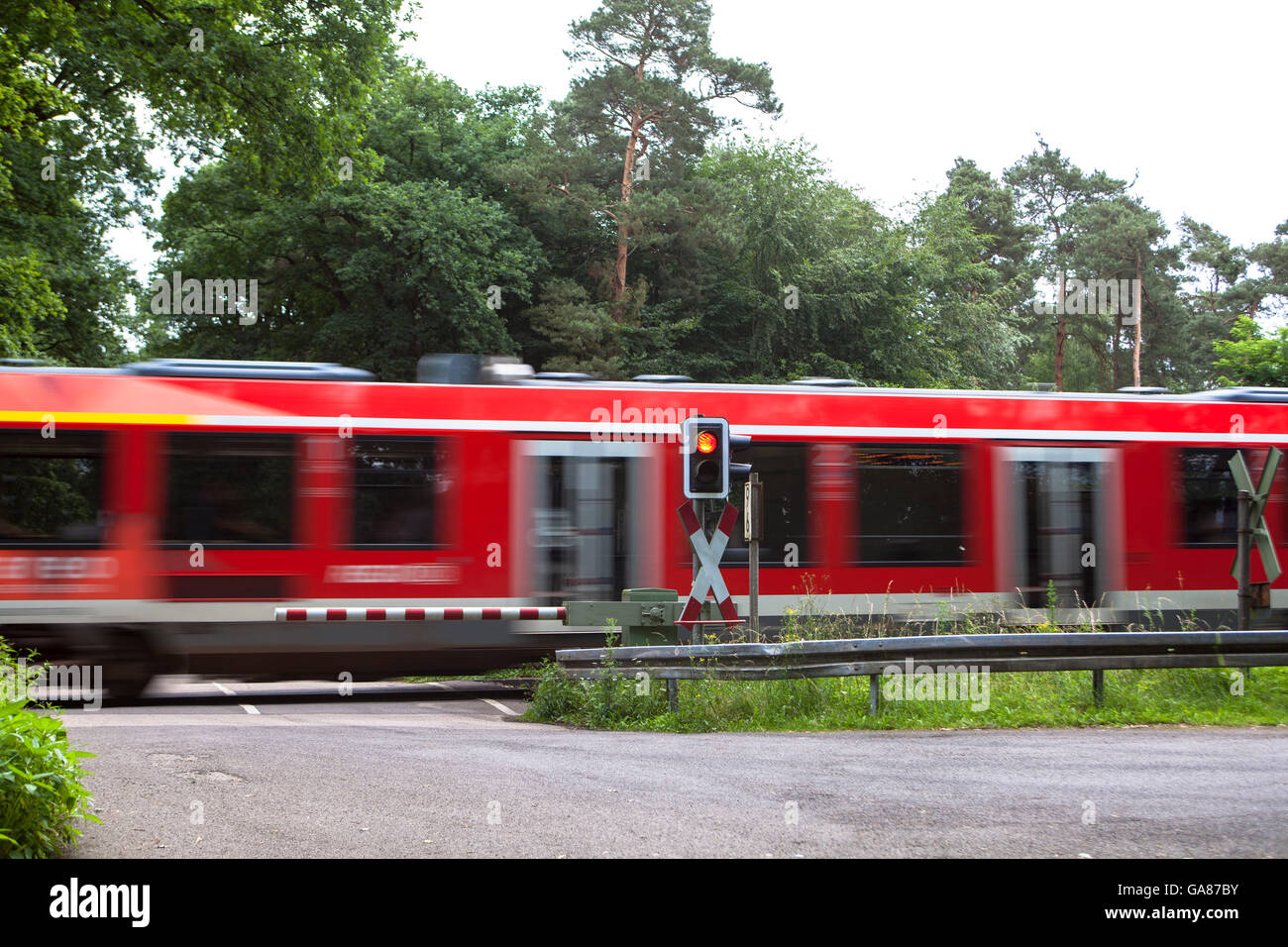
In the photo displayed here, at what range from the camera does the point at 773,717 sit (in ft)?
32.7

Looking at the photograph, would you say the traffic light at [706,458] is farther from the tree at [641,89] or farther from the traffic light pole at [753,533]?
the tree at [641,89]

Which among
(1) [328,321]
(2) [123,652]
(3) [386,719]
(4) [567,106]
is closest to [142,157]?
(1) [328,321]

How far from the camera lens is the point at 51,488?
12016 millimetres

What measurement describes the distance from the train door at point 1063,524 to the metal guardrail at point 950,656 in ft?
13.2

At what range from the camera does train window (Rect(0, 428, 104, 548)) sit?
11742 mm

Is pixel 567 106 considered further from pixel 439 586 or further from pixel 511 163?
pixel 439 586

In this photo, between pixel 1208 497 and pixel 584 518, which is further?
pixel 1208 497

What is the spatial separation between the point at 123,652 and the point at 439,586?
3006 millimetres

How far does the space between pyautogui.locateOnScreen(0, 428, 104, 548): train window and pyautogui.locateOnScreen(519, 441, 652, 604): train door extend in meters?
4.10

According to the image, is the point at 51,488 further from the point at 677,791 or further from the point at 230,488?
the point at 677,791

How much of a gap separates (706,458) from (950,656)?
259cm

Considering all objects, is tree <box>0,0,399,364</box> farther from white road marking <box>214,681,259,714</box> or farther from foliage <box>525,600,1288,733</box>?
foliage <box>525,600,1288,733</box>

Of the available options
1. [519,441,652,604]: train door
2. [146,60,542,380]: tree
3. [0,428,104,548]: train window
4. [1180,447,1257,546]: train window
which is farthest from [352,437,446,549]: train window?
[146,60,542,380]: tree

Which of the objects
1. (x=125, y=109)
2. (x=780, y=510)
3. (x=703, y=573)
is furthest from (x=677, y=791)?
(x=125, y=109)
